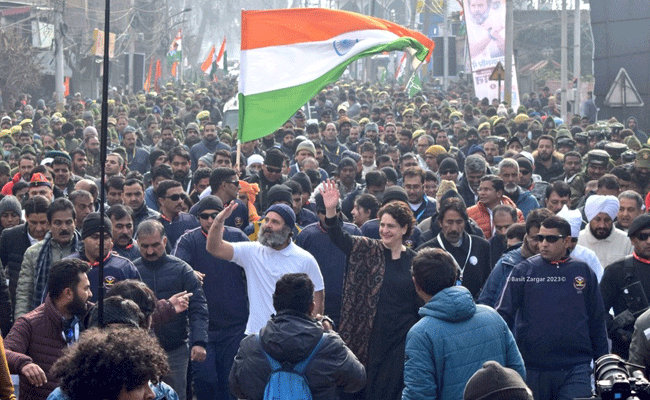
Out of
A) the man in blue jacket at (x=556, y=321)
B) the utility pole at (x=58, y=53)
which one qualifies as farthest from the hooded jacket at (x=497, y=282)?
the utility pole at (x=58, y=53)

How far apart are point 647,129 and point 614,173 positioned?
13.7 metres

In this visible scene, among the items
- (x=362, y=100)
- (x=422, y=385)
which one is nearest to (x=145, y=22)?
(x=362, y=100)

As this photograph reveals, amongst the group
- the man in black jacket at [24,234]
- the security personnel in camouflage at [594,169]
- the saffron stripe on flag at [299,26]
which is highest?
the saffron stripe on flag at [299,26]

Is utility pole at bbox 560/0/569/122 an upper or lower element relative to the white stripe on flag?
upper

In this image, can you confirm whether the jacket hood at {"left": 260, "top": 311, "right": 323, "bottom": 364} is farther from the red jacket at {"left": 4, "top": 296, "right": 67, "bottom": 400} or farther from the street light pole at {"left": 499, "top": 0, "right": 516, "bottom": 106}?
the street light pole at {"left": 499, "top": 0, "right": 516, "bottom": 106}

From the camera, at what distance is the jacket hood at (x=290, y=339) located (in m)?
5.68

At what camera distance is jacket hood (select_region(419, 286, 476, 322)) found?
5.70 metres

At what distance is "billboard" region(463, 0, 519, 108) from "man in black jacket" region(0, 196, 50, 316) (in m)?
21.6

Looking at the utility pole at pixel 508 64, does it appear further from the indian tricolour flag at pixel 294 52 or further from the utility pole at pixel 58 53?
the indian tricolour flag at pixel 294 52

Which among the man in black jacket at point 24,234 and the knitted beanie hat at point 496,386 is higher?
the man in black jacket at point 24,234

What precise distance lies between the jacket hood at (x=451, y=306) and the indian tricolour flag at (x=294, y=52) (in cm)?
430

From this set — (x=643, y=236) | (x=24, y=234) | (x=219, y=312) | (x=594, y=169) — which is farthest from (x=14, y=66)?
(x=643, y=236)

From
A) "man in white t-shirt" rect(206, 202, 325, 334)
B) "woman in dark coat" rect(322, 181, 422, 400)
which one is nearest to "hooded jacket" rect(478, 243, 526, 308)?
"woman in dark coat" rect(322, 181, 422, 400)

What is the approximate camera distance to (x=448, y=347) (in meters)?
5.66
